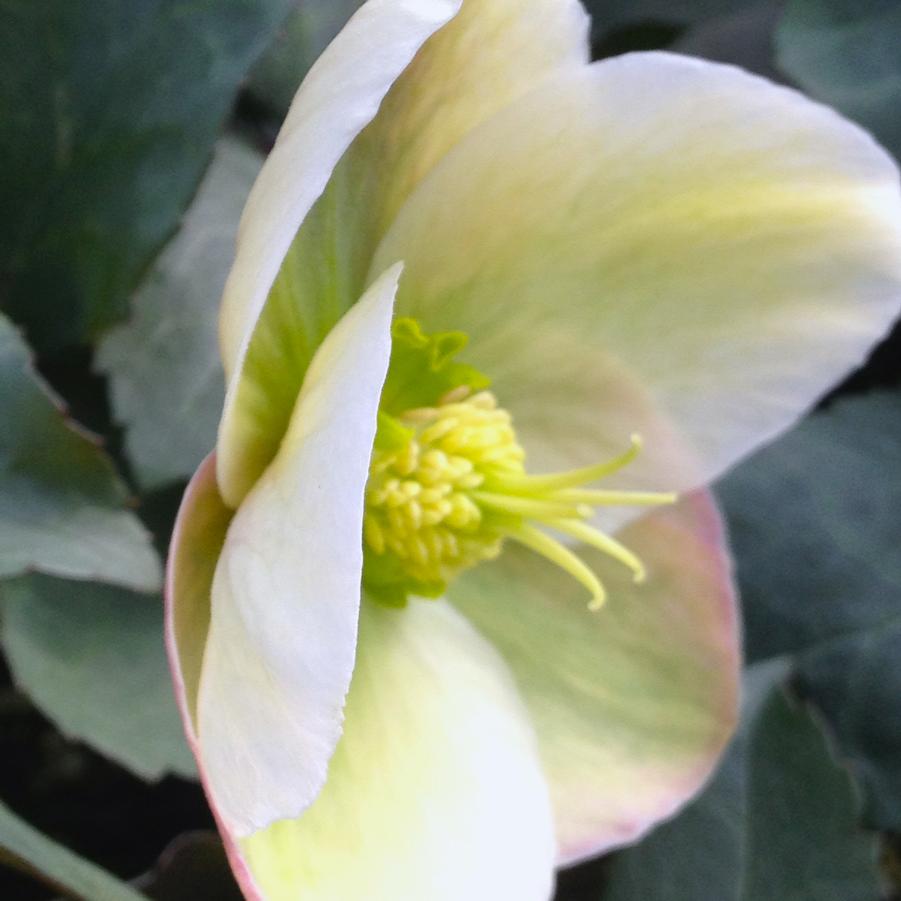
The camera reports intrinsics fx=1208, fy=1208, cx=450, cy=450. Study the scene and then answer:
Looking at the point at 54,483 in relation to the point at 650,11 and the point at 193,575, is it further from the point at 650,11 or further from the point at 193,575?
the point at 650,11

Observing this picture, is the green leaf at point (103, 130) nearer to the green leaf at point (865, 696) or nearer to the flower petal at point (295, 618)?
the flower petal at point (295, 618)

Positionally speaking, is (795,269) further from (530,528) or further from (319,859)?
(319,859)

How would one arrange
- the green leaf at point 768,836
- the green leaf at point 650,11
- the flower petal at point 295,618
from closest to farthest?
1. the flower petal at point 295,618
2. the green leaf at point 768,836
3. the green leaf at point 650,11

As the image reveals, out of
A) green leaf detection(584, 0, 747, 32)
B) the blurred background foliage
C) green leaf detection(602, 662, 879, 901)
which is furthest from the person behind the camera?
green leaf detection(584, 0, 747, 32)

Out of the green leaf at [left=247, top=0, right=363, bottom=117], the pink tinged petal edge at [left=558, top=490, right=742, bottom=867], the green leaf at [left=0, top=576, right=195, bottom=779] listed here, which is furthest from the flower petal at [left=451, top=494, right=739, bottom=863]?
the green leaf at [left=247, top=0, right=363, bottom=117]

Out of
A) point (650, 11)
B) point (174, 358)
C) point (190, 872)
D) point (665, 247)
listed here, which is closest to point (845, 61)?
point (650, 11)

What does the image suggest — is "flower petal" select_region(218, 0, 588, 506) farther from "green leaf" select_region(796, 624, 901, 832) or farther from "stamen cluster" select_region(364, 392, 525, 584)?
"green leaf" select_region(796, 624, 901, 832)

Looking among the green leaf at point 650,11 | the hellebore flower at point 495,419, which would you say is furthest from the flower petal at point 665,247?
the green leaf at point 650,11
